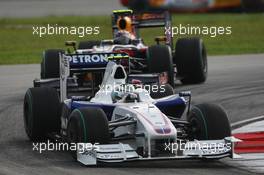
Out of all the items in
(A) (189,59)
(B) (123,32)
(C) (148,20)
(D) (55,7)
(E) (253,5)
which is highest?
(D) (55,7)

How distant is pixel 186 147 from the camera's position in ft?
38.5

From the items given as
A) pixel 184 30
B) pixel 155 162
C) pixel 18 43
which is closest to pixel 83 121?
pixel 155 162

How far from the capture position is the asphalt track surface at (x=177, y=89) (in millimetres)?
11531

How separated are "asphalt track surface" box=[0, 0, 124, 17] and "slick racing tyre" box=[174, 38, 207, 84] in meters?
23.5

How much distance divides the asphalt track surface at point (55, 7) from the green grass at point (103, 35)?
223 cm

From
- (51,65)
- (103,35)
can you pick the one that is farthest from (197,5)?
(51,65)

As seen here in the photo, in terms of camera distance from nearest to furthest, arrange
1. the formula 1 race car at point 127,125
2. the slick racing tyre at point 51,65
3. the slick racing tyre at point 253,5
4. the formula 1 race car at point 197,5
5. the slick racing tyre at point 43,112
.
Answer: the formula 1 race car at point 127,125, the slick racing tyre at point 43,112, the slick racing tyre at point 51,65, the formula 1 race car at point 197,5, the slick racing tyre at point 253,5

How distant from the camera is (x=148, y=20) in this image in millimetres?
21938

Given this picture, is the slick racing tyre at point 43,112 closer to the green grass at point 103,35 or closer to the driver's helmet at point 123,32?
the driver's helmet at point 123,32

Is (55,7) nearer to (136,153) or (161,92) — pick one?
(161,92)

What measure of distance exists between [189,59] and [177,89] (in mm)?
887

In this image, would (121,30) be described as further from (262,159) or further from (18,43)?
(18,43)

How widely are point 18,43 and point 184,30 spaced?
6480mm

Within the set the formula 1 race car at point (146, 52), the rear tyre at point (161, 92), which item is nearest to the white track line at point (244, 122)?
the rear tyre at point (161, 92)
